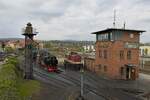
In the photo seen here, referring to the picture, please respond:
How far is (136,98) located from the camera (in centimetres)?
3219

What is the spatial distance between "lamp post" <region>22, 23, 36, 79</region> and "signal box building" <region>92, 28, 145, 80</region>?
52.6 ft

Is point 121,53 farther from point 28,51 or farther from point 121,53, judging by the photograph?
point 28,51

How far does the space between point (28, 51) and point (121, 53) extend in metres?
18.6

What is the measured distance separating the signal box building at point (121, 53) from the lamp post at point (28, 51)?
52.6 feet

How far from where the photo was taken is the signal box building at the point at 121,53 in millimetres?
52438

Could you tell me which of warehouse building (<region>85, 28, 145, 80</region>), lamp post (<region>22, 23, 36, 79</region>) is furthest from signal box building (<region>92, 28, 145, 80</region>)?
lamp post (<region>22, 23, 36, 79</region>)

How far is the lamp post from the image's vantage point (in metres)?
45.7

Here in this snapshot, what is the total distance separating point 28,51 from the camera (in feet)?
151

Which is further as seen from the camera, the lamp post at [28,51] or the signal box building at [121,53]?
the signal box building at [121,53]

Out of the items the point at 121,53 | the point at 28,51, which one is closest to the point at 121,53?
the point at 121,53

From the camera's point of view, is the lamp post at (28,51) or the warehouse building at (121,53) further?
the warehouse building at (121,53)

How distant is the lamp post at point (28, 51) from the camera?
45719 mm

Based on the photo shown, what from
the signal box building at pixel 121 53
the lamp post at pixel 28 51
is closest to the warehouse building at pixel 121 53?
the signal box building at pixel 121 53

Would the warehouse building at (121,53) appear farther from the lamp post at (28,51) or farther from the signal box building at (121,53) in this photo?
the lamp post at (28,51)
